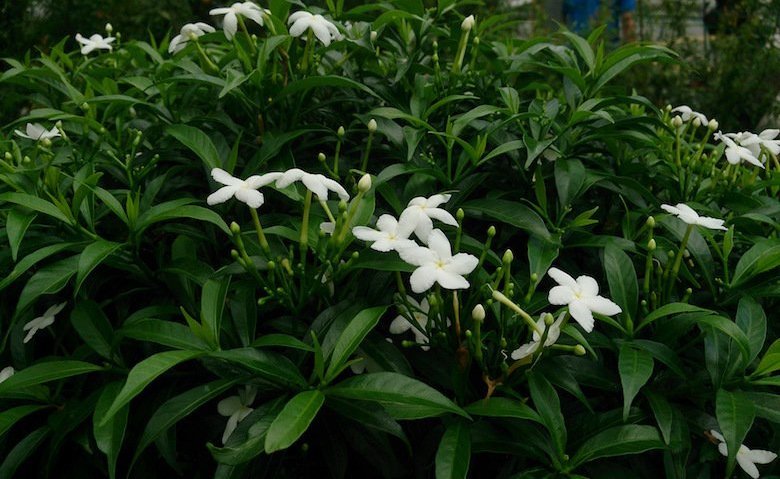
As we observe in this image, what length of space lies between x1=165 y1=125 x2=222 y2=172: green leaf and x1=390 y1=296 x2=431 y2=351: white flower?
1.45ft

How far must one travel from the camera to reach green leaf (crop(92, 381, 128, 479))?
1.09m

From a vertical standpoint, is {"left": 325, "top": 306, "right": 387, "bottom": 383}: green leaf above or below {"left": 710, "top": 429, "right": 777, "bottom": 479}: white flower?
above

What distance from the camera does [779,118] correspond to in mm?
4836

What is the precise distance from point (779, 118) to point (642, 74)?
34.8 inches

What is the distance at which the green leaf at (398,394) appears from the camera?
3.39 ft

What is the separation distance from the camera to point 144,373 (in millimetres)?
1021

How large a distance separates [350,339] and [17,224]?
581 millimetres

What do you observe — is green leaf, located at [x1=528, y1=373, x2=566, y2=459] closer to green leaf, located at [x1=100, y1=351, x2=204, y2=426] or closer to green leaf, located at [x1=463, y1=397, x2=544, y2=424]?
green leaf, located at [x1=463, y1=397, x2=544, y2=424]

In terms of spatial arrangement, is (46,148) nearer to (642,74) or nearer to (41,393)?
(41,393)

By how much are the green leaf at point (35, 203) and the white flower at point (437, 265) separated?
0.58 meters

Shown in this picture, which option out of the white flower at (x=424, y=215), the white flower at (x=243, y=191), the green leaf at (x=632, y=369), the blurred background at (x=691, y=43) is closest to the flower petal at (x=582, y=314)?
the green leaf at (x=632, y=369)

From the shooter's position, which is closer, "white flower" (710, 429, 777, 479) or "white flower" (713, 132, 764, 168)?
"white flower" (710, 429, 777, 479)

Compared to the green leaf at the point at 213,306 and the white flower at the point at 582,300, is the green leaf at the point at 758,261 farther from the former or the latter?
the green leaf at the point at 213,306

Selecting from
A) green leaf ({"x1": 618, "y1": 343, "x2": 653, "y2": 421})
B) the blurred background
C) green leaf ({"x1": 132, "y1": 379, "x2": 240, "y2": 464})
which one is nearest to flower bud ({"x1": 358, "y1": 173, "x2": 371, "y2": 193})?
green leaf ({"x1": 132, "y1": 379, "x2": 240, "y2": 464})
